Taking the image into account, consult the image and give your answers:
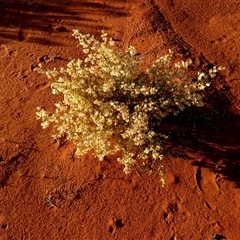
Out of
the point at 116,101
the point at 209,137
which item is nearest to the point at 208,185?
the point at 209,137

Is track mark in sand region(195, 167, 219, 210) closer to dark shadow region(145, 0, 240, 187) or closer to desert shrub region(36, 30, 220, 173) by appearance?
dark shadow region(145, 0, 240, 187)

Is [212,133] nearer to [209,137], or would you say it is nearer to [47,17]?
[209,137]

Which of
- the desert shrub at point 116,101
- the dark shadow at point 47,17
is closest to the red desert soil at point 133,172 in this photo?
the dark shadow at point 47,17

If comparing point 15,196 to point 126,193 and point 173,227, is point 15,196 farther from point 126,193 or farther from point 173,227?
point 173,227

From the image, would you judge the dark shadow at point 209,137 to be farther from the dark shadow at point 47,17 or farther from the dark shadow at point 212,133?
the dark shadow at point 47,17

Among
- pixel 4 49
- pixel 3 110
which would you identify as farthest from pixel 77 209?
pixel 4 49

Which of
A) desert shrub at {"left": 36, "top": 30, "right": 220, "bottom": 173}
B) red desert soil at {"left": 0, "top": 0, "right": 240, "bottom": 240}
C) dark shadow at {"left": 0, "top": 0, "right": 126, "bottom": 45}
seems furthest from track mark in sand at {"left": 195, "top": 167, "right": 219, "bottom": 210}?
dark shadow at {"left": 0, "top": 0, "right": 126, "bottom": 45}
